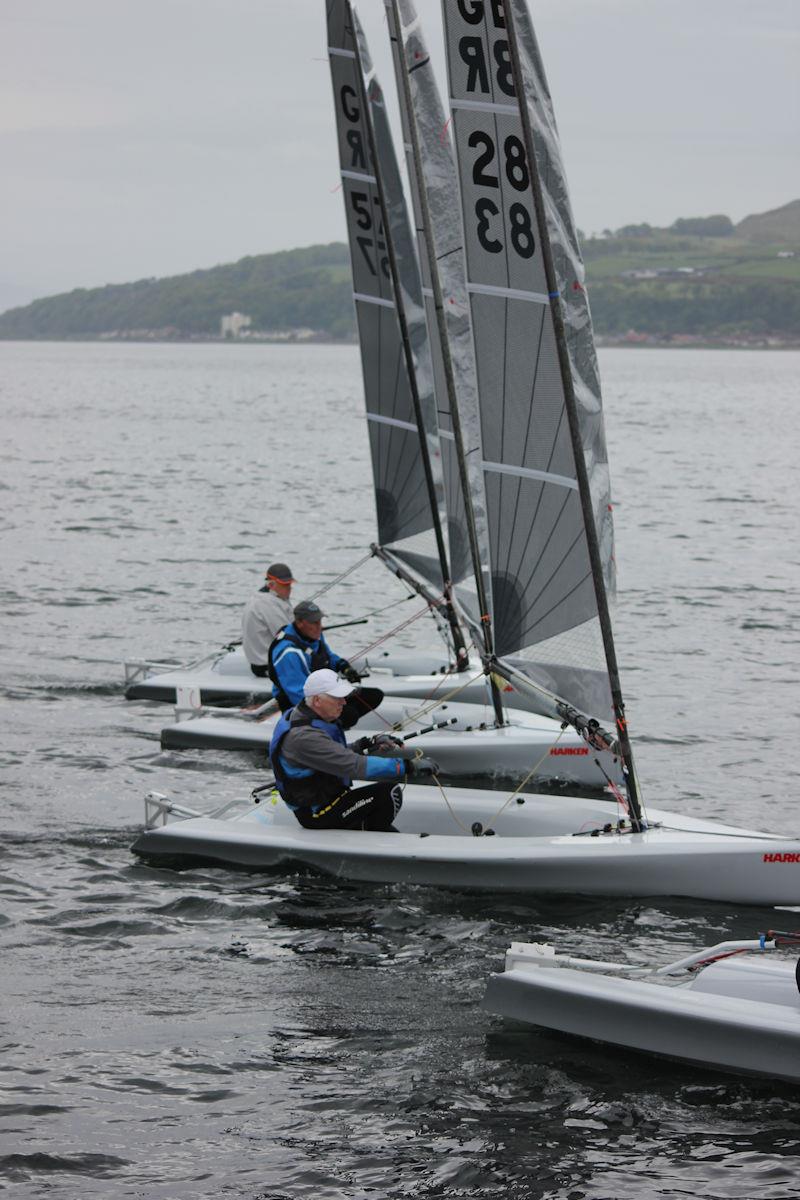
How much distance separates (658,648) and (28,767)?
941cm

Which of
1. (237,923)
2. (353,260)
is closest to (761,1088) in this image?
(237,923)

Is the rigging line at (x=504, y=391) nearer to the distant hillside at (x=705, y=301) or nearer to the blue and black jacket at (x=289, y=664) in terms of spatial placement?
the blue and black jacket at (x=289, y=664)

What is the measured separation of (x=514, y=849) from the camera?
9.67m

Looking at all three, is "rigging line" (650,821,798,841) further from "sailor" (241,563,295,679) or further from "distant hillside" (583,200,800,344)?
"distant hillside" (583,200,800,344)

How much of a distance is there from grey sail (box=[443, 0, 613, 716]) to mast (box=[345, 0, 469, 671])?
383cm

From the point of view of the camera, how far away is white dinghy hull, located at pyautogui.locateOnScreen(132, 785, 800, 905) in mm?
9297

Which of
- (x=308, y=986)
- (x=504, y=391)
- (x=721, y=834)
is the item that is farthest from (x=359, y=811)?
(x=504, y=391)

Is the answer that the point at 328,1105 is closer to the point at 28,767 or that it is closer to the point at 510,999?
the point at 510,999

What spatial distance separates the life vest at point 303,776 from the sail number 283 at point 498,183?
313cm

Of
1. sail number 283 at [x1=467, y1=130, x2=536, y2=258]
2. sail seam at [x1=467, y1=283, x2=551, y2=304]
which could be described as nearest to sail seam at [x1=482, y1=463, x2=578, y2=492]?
sail seam at [x1=467, y1=283, x2=551, y2=304]

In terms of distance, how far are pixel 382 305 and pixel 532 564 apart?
5.26 metres

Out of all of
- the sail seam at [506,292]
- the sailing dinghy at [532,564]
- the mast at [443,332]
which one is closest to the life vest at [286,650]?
the sailing dinghy at [532,564]

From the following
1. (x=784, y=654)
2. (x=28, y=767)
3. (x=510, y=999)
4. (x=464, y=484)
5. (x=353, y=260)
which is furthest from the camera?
(x=784, y=654)

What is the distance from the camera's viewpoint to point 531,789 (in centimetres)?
1216
